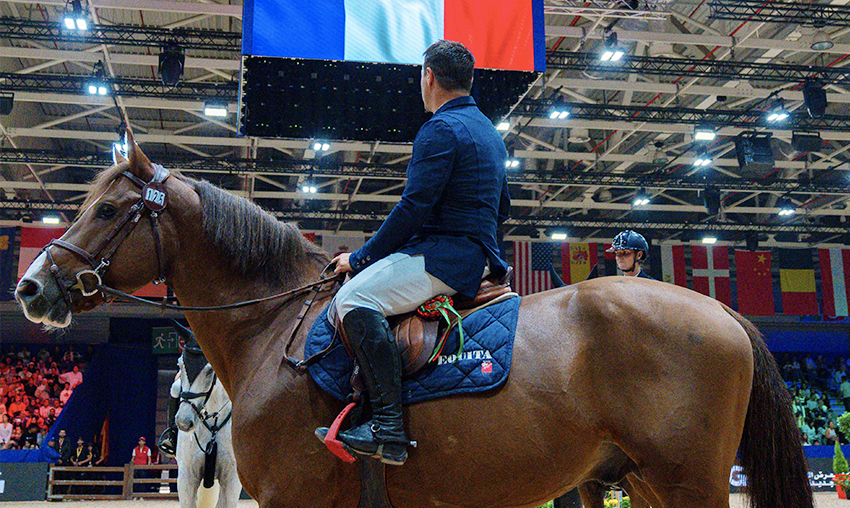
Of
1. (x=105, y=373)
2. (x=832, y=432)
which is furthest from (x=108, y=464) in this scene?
(x=832, y=432)

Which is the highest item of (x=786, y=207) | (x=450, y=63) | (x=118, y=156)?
(x=786, y=207)

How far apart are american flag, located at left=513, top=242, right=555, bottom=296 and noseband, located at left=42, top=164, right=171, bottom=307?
14.1 m

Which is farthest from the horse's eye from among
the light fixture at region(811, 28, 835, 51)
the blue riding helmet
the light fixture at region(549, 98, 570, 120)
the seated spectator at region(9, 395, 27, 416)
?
the seated spectator at region(9, 395, 27, 416)

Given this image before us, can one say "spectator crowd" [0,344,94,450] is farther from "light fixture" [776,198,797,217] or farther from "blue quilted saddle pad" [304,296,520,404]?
"light fixture" [776,198,797,217]

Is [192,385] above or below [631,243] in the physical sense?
below

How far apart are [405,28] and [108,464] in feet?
55.0

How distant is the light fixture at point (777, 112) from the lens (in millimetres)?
12109

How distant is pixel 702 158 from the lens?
14227mm

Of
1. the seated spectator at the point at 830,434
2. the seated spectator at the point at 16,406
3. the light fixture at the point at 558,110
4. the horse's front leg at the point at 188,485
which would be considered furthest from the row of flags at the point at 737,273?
the seated spectator at the point at 16,406

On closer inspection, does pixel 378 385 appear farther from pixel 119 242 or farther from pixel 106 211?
pixel 106 211

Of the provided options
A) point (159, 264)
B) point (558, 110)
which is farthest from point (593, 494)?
point (558, 110)

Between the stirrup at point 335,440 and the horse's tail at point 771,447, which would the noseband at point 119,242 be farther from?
the horse's tail at point 771,447

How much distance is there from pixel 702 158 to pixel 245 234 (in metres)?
13.6

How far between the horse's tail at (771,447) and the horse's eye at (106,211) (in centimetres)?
261
